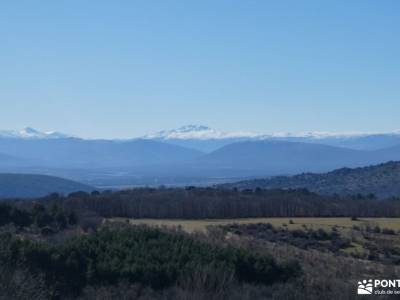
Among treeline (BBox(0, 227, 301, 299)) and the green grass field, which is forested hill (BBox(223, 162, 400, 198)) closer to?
the green grass field

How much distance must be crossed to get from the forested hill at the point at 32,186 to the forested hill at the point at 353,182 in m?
20.5

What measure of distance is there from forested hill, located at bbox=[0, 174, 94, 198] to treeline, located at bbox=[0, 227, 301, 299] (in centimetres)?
6090

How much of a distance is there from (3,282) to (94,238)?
35.6 feet

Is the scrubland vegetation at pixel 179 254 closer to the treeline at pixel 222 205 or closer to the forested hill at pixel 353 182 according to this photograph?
the treeline at pixel 222 205

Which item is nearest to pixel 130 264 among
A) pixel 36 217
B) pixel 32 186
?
pixel 36 217

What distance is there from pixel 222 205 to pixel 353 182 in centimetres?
3580

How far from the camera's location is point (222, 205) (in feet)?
172

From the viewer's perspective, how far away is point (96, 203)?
4800cm

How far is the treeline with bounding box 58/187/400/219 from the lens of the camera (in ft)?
→ 159

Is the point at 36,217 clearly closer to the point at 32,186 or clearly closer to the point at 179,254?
the point at 179,254

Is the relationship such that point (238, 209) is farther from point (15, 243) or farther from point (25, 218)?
A: point (15, 243)

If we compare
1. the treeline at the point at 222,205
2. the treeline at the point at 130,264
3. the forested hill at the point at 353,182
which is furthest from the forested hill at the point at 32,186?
the treeline at the point at 130,264

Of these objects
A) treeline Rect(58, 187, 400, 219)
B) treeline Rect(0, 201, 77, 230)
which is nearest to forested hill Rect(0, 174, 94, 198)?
treeline Rect(58, 187, 400, 219)

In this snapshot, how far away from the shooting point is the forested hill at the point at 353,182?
7825 cm
